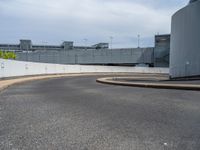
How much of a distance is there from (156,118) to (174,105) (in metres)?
2.42

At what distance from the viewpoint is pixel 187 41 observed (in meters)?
32.8

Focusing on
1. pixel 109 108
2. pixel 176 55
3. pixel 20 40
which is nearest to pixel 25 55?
pixel 20 40

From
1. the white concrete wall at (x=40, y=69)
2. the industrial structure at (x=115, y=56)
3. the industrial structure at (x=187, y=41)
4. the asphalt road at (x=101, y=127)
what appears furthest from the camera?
A: the industrial structure at (x=115, y=56)

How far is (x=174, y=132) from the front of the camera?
5.64 meters

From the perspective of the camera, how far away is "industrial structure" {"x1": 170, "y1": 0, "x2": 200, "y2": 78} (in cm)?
3059

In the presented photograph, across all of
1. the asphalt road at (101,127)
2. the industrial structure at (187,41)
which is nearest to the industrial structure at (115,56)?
the industrial structure at (187,41)

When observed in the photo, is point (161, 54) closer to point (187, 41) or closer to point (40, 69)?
point (187, 41)

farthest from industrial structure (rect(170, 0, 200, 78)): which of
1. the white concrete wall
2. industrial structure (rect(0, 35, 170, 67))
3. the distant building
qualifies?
industrial structure (rect(0, 35, 170, 67))

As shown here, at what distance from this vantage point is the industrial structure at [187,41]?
3059 cm

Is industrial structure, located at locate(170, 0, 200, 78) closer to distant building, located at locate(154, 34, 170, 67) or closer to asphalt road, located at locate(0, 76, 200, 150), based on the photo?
asphalt road, located at locate(0, 76, 200, 150)

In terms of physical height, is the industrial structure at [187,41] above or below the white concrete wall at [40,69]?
above

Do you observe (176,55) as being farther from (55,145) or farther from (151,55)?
(151,55)

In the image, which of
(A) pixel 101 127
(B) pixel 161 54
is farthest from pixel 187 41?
(B) pixel 161 54

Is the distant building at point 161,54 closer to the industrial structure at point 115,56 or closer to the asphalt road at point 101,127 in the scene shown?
the industrial structure at point 115,56
